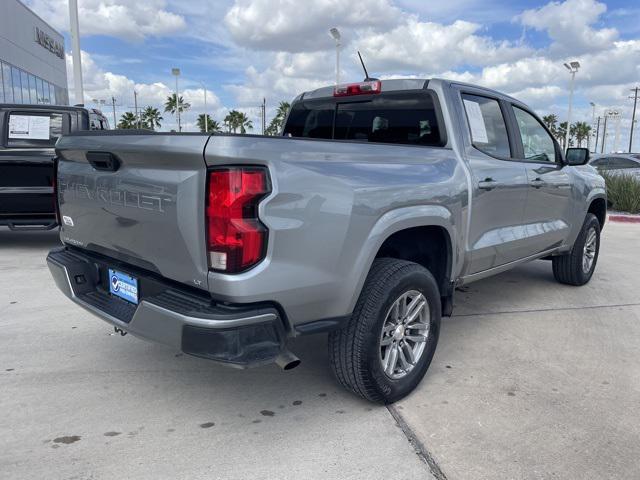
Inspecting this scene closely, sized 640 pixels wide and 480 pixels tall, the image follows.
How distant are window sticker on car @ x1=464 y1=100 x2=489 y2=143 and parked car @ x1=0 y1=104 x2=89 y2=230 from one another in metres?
5.47

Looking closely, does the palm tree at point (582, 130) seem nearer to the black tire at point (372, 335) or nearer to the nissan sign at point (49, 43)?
the nissan sign at point (49, 43)

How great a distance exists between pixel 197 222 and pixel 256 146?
0.41 meters

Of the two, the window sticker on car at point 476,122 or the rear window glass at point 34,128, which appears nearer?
the window sticker on car at point 476,122

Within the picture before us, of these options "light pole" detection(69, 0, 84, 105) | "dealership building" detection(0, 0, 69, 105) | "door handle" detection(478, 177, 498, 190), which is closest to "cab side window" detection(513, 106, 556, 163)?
"door handle" detection(478, 177, 498, 190)

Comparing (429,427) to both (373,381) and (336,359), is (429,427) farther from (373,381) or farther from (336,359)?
(336,359)

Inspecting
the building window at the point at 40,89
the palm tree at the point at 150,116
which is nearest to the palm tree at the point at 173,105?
the palm tree at the point at 150,116

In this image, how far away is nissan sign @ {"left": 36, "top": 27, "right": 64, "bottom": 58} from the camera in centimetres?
3497

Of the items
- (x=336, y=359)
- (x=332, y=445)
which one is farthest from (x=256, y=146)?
(x=332, y=445)

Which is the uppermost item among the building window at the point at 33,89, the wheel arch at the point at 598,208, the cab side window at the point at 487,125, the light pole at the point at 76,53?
the building window at the point at 33,89

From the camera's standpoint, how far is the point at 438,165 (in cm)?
329

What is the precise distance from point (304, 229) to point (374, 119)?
1.94 metres

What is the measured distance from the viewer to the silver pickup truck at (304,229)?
2273 millimetres

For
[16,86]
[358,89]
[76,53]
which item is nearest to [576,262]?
[358,89]

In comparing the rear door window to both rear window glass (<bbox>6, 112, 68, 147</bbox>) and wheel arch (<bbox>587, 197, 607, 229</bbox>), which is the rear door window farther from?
rear window glass (<bbox>6, 112, 68, 147</bbox>)
